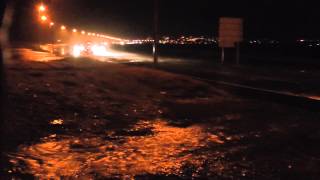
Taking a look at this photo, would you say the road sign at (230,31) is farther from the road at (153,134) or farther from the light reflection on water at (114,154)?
the light reflection on water at (114,154)

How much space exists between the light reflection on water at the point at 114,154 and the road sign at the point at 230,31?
17.2 m

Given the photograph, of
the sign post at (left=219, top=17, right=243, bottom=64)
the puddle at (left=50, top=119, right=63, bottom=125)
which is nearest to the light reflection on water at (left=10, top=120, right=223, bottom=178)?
the puddle at (left=50, top=119, right=63, bottom=125)

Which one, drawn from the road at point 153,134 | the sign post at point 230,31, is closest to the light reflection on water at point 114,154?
the road at point 153,134

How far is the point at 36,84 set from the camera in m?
16.6

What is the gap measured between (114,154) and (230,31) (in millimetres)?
19662

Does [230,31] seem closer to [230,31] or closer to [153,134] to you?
[230,31]

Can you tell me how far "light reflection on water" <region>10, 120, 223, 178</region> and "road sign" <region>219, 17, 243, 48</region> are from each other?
1720cm

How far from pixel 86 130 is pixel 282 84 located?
32.9 ft

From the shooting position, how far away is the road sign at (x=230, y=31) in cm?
2633

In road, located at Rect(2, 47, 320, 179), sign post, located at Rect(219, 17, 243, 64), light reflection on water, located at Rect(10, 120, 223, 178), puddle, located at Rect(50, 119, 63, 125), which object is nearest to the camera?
light reflection on water, located at Rect(10, 120, 223, 178)

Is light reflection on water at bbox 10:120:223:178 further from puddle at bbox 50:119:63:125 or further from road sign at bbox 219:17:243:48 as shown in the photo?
road sign at bbox 219:17:243:48

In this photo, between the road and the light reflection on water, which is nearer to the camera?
the light reflection on water

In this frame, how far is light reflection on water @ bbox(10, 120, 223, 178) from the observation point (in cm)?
697

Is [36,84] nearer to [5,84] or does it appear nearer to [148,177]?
[5,84]
